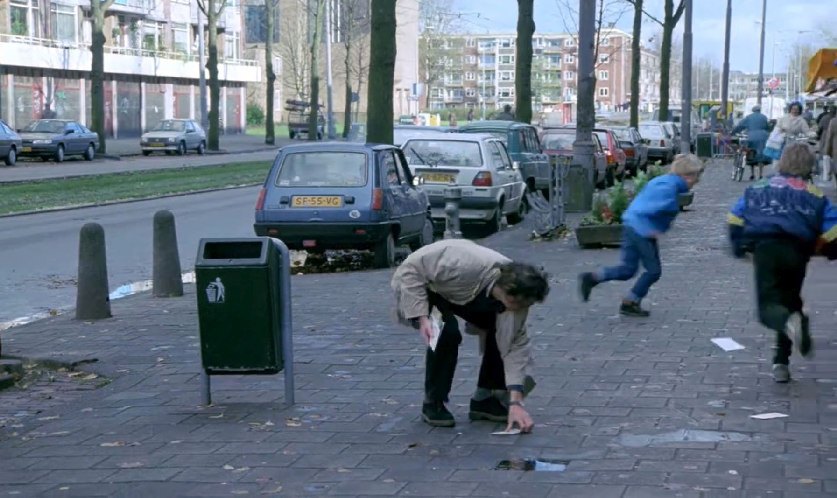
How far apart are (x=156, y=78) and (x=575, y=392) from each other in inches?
2824

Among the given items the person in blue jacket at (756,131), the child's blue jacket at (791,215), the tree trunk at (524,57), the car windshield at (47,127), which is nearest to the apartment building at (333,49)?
the car windshield at (47,127)

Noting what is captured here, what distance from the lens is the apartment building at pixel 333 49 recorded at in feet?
262

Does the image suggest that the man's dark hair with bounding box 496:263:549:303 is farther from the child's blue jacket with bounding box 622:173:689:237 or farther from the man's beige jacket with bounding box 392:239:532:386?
the child's blue jacket with bounding box 622:173:689:237

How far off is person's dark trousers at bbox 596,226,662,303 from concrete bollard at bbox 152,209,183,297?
4.51 m

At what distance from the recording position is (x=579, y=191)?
73.0 ft

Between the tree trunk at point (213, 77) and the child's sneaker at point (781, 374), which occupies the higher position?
the tree trunk at point (213, 77)

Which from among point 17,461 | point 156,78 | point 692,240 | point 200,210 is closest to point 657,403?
point 17,461

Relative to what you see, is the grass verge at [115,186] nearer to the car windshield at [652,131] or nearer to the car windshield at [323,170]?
the car windshield at [323,170]

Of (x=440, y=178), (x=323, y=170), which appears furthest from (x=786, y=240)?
(x=440, y=178)

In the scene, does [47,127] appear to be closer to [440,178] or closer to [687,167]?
[440,178]

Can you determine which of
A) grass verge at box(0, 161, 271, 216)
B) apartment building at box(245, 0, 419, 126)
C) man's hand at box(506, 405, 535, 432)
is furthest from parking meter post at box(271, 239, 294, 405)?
apartment building at box(245, 0, 419, 126)

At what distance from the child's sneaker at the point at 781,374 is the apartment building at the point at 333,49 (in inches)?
2566

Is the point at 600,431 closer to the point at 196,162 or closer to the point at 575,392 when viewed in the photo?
the point at 575,392

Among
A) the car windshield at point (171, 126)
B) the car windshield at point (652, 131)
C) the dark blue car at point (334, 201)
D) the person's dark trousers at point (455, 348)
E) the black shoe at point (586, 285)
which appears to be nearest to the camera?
the person's dark trousers at point (455, 348)
